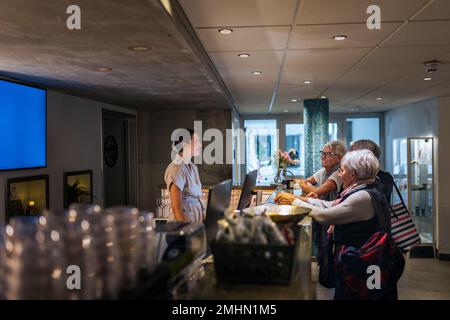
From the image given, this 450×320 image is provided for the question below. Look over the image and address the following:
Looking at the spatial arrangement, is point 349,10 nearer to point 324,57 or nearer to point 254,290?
point 324,57

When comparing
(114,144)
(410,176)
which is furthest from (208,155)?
(410,176)

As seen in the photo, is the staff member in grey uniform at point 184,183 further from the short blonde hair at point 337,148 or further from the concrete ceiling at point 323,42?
the short blonde hair at point 337,148

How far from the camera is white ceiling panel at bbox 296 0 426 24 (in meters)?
2.34

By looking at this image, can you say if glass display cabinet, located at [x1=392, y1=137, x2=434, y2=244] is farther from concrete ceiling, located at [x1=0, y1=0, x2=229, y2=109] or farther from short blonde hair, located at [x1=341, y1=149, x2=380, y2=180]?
short blonde hair, located at [x1=341, y1=149, x2=380, y2=180]

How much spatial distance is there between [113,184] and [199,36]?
5.40 metres

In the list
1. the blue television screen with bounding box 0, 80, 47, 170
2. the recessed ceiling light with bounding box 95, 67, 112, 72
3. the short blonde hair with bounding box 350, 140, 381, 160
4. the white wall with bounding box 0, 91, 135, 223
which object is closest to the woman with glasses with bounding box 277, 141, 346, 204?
the short blonde hair with bounding box 350, 140, 381, 160

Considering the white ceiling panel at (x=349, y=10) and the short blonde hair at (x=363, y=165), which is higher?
the white ceiling panel at (x=349, y=10)

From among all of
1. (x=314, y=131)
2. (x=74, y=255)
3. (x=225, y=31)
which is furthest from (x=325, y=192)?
(x=314, y=131)

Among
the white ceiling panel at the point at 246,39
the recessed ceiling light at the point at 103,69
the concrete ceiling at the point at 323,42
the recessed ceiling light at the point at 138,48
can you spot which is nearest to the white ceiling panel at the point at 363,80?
the concrete ceiling at the point at 323,42

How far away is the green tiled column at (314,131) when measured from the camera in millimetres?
6652

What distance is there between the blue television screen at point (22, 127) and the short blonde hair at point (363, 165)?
3.33 meters

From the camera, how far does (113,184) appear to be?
791 centimetres

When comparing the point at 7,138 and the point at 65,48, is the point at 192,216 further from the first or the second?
the point at 7,138

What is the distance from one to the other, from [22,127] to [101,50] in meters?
1.93
